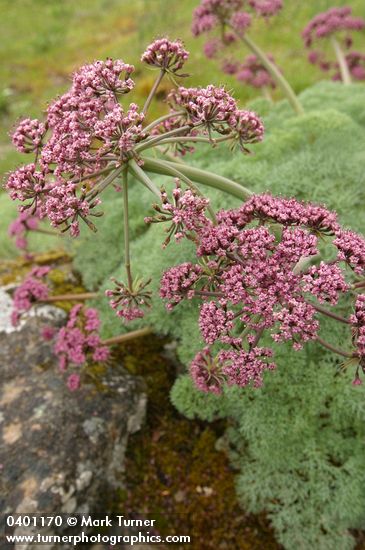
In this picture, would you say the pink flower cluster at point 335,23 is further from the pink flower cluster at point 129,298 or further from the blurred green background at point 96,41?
the pink flower cluster at point 129,298

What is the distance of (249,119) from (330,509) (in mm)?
3326

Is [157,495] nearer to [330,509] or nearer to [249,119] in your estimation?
[330,509]

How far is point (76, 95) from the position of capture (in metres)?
3.21

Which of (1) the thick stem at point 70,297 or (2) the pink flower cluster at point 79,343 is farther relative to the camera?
(1) the thick stem at point 70,297

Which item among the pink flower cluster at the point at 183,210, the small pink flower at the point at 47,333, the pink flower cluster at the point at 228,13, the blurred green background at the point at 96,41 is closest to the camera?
the pink flower cluster at the point at 183,210

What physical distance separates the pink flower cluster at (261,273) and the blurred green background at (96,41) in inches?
270

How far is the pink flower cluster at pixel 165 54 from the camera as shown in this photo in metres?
3.46

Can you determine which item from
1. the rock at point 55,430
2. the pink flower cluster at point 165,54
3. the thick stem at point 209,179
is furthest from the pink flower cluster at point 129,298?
the rock at point 55,430

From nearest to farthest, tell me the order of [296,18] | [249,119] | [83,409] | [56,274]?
[249,119], [83,409], [56,274], [296,18]

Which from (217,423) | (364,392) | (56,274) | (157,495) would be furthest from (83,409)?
(364,392)

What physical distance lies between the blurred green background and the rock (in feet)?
19.5

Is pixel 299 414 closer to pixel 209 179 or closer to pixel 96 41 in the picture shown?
pixel 209 179

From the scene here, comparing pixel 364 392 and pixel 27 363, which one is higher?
pixel 27 363

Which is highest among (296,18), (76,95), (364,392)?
(296,18)
